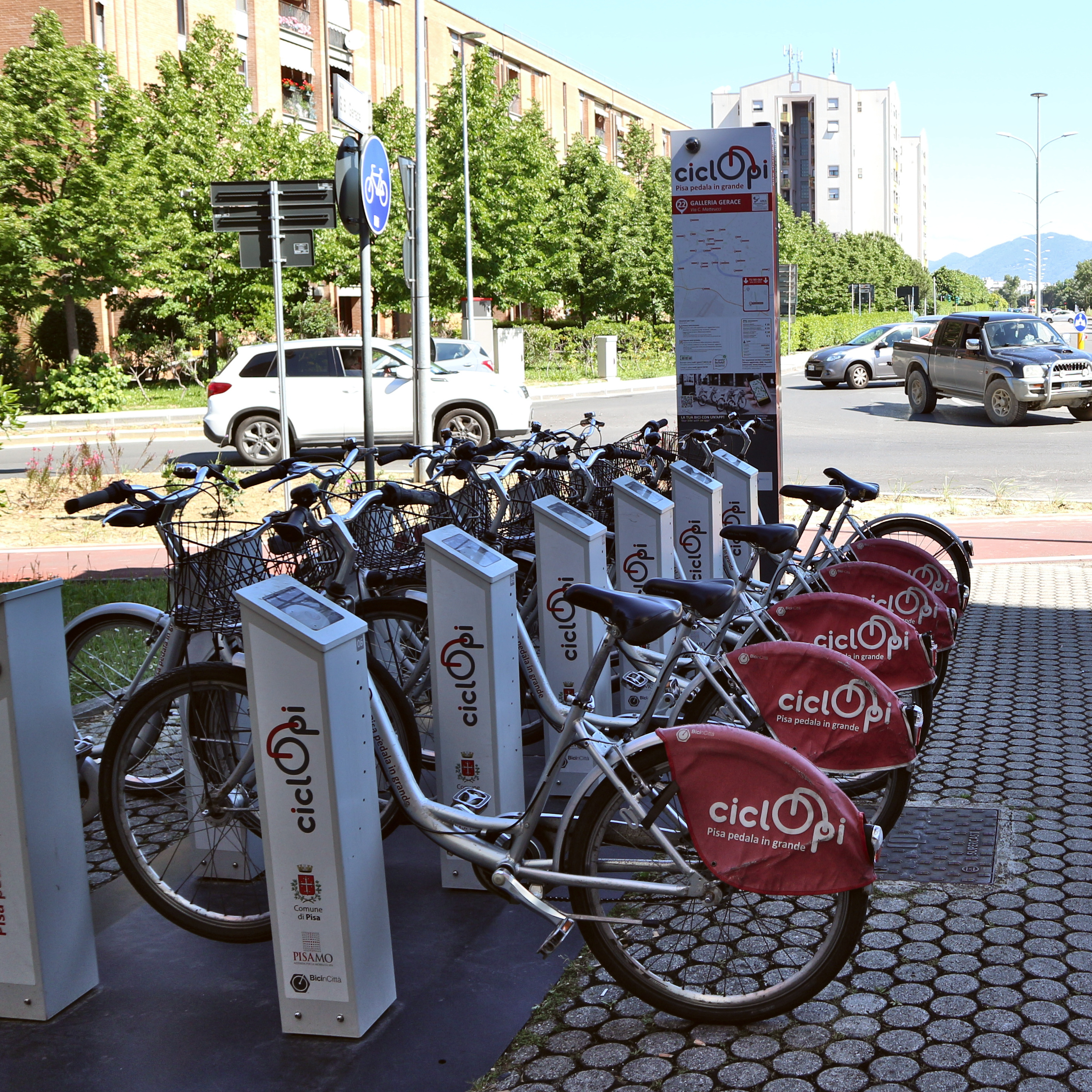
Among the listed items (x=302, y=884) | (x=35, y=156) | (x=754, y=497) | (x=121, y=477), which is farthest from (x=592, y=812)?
(x=35, y=156)

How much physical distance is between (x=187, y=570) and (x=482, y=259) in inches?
1317

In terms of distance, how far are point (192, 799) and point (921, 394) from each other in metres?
20.8

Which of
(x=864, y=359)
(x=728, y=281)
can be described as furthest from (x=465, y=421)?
(x=864, y=359)

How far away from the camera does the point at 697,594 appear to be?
353 centimetres

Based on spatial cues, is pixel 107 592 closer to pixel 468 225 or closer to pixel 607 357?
→ pixel 468 225

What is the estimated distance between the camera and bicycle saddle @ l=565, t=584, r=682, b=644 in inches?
132

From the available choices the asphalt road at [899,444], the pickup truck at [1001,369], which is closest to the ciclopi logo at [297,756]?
the asphalt road at [899,444]

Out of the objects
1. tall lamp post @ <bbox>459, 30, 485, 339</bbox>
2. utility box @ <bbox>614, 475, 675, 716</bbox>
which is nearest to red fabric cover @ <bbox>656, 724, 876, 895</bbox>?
utility box @ <bbox>614, 475, 675, 716</bbox>

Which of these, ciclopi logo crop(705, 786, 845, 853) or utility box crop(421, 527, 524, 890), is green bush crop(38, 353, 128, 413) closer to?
utility box crop(421, 527, 524, 890)

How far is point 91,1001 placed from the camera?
3.66 m

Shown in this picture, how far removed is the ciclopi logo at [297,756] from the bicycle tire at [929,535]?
4.15 meters

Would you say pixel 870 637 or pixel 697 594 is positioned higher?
pixel 697 594

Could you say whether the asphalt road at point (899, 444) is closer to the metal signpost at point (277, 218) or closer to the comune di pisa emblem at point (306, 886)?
the metal signpost at point (277, 218)

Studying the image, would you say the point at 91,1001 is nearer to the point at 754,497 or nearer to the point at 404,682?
the point at 404,682
